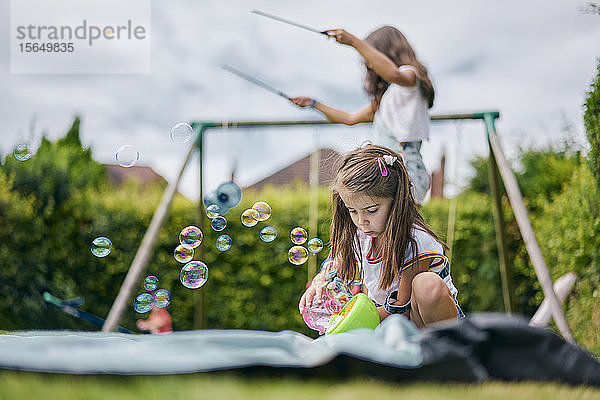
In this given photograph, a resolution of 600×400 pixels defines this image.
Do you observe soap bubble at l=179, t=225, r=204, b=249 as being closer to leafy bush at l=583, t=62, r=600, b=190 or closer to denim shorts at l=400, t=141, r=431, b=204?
denim shorts at l=400, t=141, r=431, b=204

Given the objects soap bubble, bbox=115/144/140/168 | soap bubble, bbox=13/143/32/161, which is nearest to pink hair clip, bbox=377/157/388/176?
soap bubble, bbox=115/144/140/168

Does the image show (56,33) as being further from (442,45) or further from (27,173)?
(442,45)

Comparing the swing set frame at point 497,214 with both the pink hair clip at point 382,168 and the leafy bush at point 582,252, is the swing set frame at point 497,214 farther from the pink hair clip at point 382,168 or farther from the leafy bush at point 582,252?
the pink hair clip at point 382,168

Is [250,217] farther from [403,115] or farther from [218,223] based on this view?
[403,115]

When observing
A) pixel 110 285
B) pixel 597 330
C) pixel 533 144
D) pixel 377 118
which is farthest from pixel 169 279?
pixel 533 144

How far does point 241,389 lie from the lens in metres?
0.95

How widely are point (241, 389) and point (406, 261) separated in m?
1.04

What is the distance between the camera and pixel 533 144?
20.9 feet

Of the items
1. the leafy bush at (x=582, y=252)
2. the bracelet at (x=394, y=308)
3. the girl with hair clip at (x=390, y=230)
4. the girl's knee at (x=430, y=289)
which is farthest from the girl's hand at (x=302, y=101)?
the leafy bush at (x=582, y=252)

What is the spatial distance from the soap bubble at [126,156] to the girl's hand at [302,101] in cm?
79

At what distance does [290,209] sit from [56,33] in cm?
279

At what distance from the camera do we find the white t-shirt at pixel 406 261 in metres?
1.89

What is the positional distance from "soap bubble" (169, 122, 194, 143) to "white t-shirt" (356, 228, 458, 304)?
1227 millimetres

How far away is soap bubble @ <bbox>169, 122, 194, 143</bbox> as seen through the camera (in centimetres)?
296
